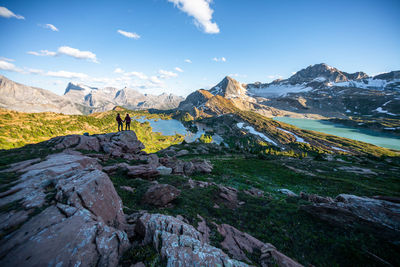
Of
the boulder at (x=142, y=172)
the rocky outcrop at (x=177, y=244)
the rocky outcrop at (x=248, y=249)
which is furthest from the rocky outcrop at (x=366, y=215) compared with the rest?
the boulder at (x=142, y=172)

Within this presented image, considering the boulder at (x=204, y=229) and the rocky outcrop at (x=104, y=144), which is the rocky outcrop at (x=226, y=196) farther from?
the rocky outcrop at (x=104, y=144)

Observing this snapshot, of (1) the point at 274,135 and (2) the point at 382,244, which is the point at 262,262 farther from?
(1) the point at 274,135

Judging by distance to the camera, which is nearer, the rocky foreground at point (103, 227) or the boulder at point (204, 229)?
the rocky foreground at point (103, 227)

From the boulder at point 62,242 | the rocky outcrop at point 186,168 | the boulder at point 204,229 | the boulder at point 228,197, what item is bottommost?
the rocky outcrop at point 186,168

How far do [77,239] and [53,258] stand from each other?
2.90ft

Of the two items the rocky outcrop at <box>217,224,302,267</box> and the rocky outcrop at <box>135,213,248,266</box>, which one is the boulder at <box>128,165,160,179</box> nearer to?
the rocky outcrop at <box>135,213,248,266</box>

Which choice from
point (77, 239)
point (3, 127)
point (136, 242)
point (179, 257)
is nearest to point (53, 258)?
point (77, 239)

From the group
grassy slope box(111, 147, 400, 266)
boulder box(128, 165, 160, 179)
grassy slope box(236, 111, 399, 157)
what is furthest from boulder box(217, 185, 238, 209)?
grassy slope box(236, 111, 399, 157)

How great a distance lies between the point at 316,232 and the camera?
1220cm

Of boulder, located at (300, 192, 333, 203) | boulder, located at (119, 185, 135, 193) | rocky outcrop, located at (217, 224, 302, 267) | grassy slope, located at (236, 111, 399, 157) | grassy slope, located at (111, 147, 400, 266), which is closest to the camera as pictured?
rocky outcrop, located at (217, 224, 302, 267)

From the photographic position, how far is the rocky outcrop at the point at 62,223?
5695mm

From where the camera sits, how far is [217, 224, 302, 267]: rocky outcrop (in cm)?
893

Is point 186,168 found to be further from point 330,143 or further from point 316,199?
point 330,143

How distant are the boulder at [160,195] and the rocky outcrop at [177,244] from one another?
4.85 m
